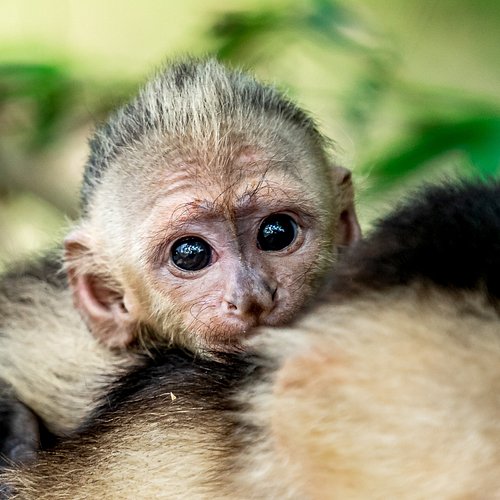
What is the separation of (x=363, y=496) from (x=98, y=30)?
14.4 ft

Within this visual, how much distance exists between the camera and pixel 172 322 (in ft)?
6.72

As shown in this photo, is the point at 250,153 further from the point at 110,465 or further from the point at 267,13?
the point at 267,13

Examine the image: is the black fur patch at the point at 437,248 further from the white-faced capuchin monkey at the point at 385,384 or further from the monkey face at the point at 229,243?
the monkey face at the point at 229,243

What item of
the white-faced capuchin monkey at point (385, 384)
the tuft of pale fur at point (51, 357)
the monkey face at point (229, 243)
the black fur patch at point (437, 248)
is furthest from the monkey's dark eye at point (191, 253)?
the black fur patch at point (437, 248)

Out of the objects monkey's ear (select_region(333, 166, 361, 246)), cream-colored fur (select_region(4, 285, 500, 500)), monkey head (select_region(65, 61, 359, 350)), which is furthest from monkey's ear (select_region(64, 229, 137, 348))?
cream-colored fur (select_region(4, 285, 500, 500))

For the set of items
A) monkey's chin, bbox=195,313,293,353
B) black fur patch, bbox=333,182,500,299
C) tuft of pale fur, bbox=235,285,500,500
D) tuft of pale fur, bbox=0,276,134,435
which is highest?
tuft of pale fur, bbox=0,276,134,435

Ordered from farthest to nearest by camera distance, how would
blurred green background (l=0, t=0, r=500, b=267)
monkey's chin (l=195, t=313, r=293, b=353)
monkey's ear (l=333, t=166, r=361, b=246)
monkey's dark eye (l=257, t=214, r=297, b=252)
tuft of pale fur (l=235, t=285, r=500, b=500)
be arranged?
blurred green background (l=0, t=0, r=500, b=267) → monkey's ear (l=333, t=166, r=361, b=246) → monkey's dark eye (l=257, t=214, r=297, b=252) → monkey's chin (l=195, t=313, r=293, b=353) → tuft of pale fur (l=235, t=285, r=500, b=500)

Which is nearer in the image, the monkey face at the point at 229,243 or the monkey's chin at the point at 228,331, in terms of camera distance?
the monkey's chin at the point at 228,331

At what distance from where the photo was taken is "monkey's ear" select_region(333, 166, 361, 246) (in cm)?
229

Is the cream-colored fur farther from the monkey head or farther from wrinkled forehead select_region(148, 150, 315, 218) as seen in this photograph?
wrinkled forehead select_region(148, 150, 315, 218)

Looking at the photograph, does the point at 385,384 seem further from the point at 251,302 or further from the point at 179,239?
the point at 179,239

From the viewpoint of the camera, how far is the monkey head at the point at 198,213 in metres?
2.02

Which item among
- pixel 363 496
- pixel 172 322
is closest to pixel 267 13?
pixel 172 322

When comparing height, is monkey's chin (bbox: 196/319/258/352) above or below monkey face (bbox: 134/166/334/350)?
below
